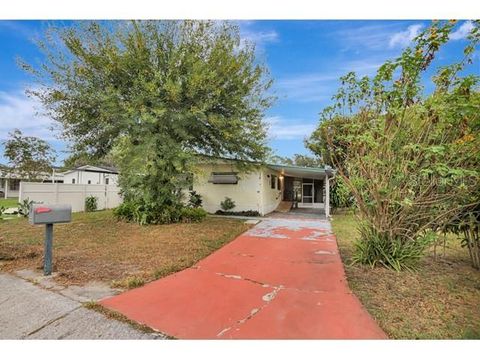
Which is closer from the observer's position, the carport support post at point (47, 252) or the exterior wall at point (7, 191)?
the carport support post at point (47, 252)

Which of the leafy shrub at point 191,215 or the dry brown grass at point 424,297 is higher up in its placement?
the leafy shrub at point 191,215

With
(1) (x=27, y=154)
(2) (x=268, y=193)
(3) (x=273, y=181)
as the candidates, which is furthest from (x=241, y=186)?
(1) (x=27, y=154)

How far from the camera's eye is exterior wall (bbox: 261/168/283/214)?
1486 cm

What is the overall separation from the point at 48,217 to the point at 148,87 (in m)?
5.27

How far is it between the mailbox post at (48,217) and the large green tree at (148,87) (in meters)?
4.21

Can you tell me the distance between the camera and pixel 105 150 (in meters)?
10.9

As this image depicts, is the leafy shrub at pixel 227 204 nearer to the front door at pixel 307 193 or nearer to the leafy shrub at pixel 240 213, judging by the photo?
the leafy shrub at pixel 240 213

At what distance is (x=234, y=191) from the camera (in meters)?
15.0

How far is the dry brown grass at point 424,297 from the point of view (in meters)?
3.05

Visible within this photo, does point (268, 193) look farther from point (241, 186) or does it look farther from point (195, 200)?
point (195, 200)

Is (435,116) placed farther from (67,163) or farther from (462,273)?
(67,163)

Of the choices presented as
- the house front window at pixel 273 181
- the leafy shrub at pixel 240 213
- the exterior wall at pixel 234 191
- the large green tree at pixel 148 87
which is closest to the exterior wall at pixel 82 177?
the exterior wall at pixel 234 191

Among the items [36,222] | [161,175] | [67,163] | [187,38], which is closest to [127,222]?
[161,175]

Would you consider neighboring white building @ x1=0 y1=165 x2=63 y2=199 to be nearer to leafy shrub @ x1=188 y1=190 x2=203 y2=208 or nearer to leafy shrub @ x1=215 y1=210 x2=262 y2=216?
leafy shrub @ x1=188 y1=190 x2=203 y2=208
